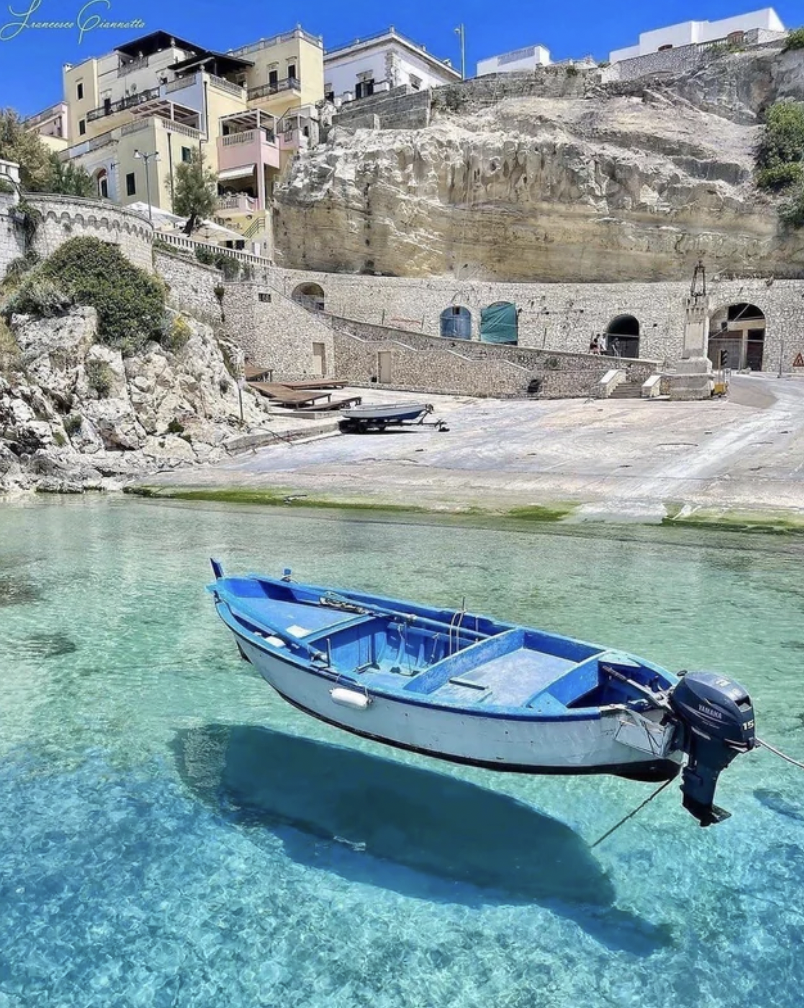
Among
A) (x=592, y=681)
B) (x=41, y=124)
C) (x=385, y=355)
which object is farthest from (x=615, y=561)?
(x=41, y=124)

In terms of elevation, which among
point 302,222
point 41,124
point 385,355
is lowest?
point 385,355

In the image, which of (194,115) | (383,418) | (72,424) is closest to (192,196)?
(194,115)

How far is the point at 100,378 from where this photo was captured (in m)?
27.8

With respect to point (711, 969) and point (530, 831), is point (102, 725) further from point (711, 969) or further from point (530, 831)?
point (711, 969)

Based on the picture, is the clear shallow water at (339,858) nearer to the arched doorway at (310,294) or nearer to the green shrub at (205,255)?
the green shrub at (205,255)

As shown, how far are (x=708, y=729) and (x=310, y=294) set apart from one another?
44.2m

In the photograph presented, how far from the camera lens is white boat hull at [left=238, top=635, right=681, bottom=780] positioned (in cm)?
507

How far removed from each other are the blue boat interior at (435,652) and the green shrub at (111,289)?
79.6 feet

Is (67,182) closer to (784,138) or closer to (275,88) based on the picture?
(275,88)

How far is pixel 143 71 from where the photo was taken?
56562 millimetres

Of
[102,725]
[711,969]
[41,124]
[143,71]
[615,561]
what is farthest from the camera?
[41,124]

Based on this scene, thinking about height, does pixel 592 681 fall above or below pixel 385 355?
below

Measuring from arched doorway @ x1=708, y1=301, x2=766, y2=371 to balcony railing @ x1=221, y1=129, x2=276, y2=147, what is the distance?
3074cm

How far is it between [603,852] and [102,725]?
16.4ft
